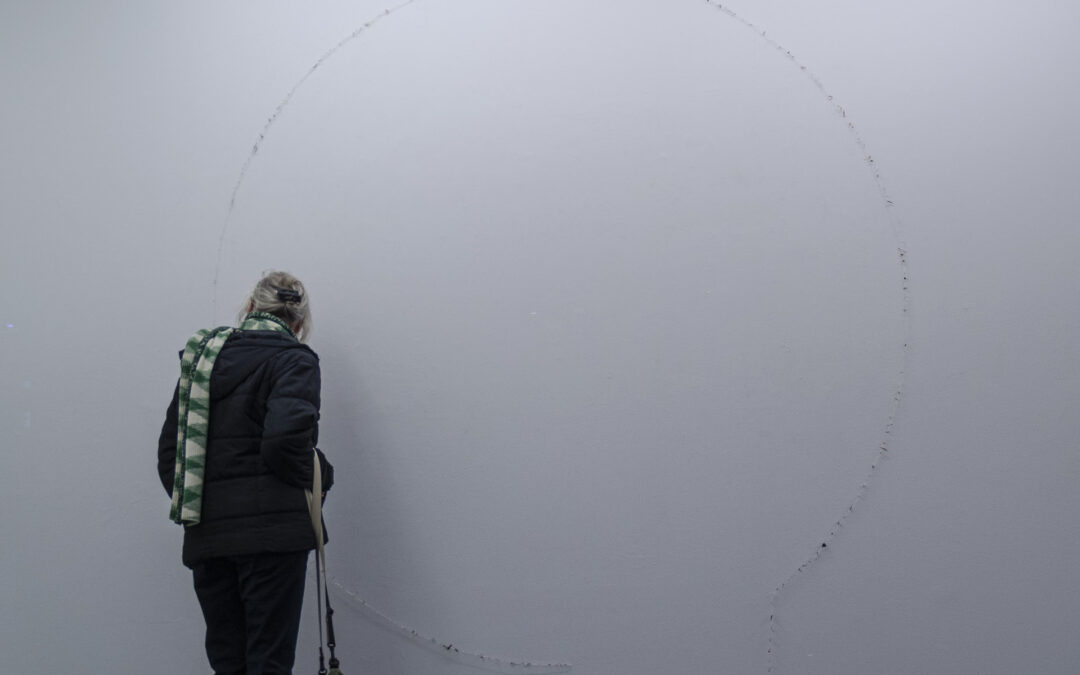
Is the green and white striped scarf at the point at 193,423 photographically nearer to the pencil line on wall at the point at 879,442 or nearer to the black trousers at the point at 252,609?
the black trousers at the point at 252,609

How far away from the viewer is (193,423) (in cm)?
175

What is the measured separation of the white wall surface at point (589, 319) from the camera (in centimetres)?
191

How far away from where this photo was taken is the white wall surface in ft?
6.27

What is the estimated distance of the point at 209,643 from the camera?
5.99 feet

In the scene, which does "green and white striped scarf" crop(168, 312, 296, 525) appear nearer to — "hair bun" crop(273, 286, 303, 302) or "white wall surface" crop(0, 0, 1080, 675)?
"hair bun" crop(273, 286, 303, 302)

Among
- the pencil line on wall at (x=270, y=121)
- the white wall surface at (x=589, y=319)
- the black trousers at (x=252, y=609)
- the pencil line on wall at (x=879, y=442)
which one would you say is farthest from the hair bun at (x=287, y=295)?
the pencil line on wall at (x=879, y=442)

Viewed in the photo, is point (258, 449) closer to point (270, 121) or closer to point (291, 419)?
point (291, 419)

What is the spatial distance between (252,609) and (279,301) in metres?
0.69

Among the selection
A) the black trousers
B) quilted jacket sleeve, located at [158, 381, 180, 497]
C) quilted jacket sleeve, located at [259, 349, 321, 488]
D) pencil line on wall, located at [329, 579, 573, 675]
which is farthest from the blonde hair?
pencil line on wall, located at [329, 579, 573, 675]

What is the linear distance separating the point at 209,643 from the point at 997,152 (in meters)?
2.20

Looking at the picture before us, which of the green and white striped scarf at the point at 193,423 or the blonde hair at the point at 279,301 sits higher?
the blonde hair at the point at 279,301

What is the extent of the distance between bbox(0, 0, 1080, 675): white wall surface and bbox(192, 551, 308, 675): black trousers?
0.33m

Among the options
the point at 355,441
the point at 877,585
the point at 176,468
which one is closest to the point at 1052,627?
the point at 877,585

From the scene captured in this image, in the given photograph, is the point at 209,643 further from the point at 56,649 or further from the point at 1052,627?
the point at 1052,627
